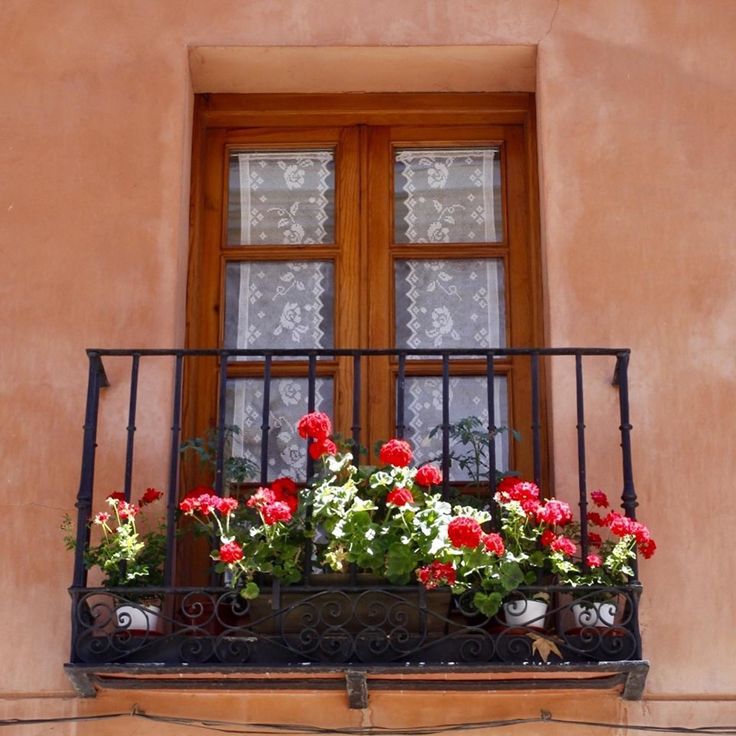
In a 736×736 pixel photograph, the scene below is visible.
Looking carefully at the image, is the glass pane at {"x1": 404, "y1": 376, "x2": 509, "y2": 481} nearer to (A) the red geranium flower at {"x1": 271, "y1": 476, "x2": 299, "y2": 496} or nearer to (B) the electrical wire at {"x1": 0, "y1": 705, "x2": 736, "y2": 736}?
(A) the red geranium flower at {"x1": 271, "y1": 476, "x2": 299, "y2": 496}

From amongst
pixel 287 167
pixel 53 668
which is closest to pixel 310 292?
pixel 287 167

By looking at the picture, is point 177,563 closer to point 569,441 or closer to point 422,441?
point 422,441

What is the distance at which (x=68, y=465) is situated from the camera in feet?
22.2

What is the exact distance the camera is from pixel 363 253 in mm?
7379

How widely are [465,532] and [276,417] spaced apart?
4.59ft

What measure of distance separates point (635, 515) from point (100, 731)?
1978 mm

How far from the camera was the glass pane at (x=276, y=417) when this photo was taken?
7113mm

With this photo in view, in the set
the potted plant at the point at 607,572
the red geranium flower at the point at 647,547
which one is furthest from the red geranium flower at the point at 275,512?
the red geranium flower at the point at 647,547

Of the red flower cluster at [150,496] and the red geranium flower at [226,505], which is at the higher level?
the red flower cluster at [150,496]

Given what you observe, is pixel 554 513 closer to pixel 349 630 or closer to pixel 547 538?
pixel 547 538

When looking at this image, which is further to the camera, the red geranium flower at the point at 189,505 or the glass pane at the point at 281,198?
the glass pane at the point at 281,198

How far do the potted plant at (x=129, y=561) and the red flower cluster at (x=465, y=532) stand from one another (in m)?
1.03

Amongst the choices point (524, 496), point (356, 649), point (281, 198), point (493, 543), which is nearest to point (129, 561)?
point (356, 649)

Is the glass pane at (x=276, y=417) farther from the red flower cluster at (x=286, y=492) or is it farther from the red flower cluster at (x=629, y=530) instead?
the red flower cluster at (x=629, y=530)
